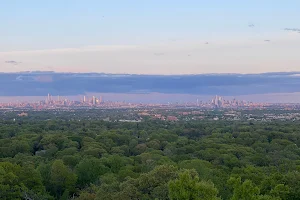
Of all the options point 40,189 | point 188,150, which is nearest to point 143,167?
point 40,189

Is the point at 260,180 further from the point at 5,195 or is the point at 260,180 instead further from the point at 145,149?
the point at 145,149

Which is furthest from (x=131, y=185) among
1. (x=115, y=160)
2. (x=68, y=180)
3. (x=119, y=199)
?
(x=115, y=160)

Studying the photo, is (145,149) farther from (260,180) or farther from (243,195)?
(243,195)

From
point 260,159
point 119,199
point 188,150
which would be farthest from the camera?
point 188,150

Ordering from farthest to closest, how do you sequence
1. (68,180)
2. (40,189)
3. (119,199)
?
1. (68,180)
2. (40,189)
3. (119,199)

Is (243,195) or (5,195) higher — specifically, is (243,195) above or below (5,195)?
above

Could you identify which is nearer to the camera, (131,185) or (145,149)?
(131,185)
